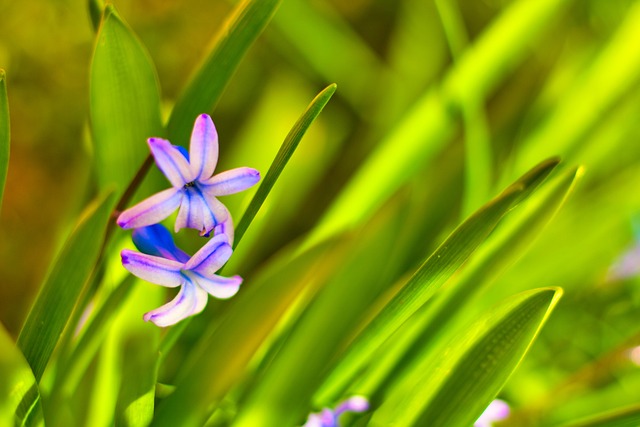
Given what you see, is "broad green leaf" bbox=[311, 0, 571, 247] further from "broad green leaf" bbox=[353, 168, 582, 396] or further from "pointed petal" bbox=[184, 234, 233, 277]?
"pointed petal" bbox=[184, 234, 233, 277]

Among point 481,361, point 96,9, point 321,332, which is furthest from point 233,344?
point 96,9

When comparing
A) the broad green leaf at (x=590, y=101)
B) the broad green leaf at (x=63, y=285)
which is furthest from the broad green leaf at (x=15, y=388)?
the broad green leaf at (x=590, y=101)

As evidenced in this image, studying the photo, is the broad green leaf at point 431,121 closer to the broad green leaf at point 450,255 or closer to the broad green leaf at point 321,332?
the broad green leaf at point 321,332

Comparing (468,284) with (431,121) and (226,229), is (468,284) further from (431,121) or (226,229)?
(431,121)

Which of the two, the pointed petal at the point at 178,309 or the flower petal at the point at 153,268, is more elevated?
the flower petal at the point at 153,268

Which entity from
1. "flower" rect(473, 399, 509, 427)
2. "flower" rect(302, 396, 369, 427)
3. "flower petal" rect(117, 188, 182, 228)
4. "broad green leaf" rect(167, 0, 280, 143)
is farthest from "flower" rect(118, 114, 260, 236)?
"flower" rect(473, 399, 509, 427)

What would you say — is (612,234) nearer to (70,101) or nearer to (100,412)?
(100,412)

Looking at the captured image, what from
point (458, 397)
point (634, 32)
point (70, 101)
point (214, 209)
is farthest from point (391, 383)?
point (70, 101)
